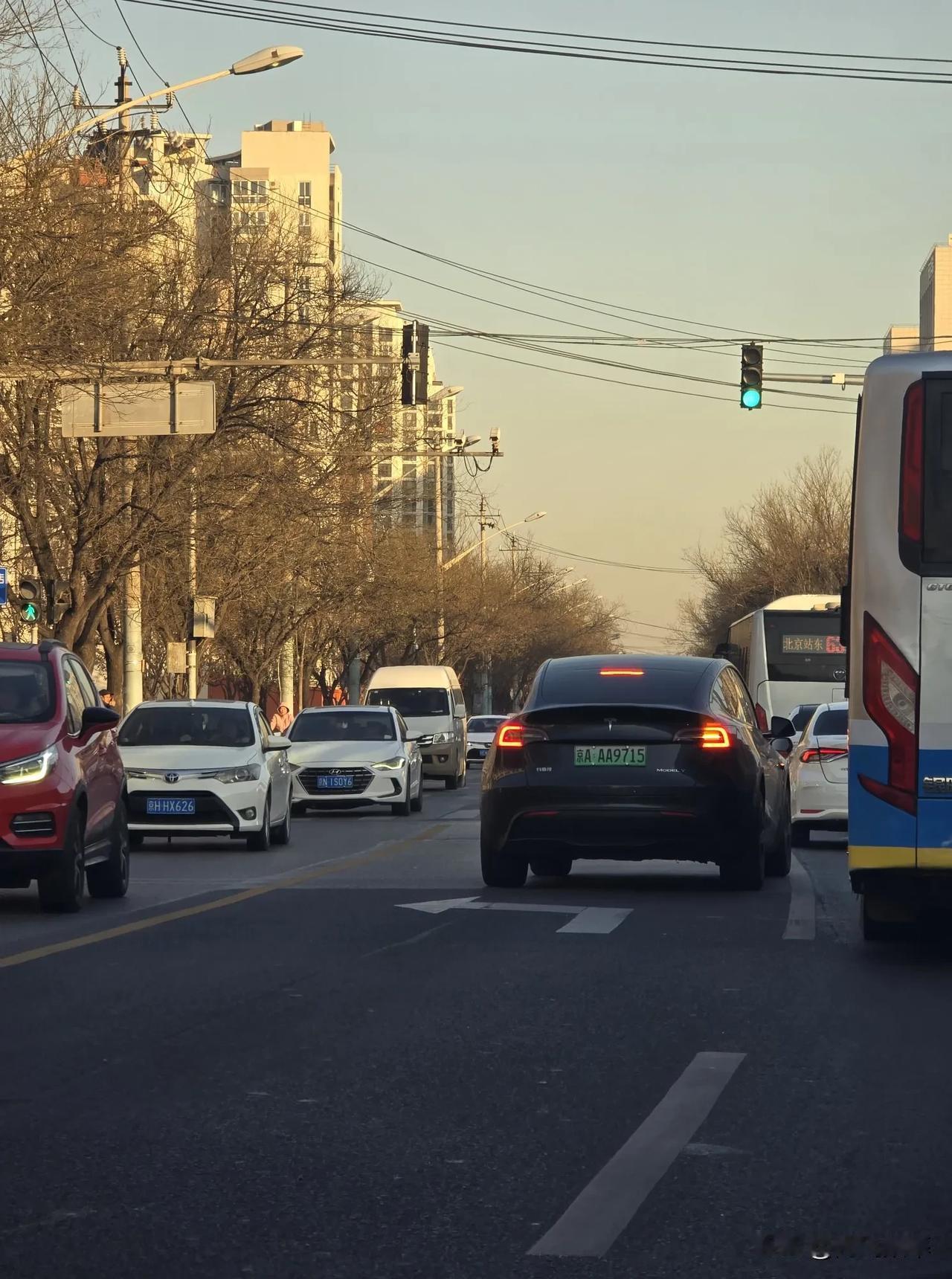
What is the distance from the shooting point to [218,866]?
64.5 ft

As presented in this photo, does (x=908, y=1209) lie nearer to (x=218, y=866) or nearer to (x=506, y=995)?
(x=506, y=995)

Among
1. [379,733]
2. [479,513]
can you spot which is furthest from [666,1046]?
[479,513]

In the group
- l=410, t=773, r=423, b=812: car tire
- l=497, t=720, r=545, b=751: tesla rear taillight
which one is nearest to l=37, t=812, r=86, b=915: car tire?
l=497, t=720, r=545, b=751: tesla rear taillight

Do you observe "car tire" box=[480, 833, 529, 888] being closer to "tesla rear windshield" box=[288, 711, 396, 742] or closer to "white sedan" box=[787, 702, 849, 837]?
"white sedan" box=[787, 702, 849, 837]

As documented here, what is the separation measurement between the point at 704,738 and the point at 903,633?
16.2ft

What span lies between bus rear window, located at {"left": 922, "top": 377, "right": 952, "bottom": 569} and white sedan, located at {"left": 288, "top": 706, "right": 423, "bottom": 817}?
20.4m

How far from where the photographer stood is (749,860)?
15484 mm

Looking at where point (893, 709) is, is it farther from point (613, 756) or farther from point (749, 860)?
point (749, 860)

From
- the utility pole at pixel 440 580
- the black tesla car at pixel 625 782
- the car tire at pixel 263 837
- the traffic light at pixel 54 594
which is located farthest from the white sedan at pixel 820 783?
the utility pole at pixel 440 580

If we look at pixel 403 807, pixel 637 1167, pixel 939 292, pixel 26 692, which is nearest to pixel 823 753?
pixel 403 807

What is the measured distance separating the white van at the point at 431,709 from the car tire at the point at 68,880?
28.8 m

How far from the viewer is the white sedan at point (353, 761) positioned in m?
30.8

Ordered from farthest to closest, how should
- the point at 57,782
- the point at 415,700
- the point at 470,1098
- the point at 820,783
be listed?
1. the point at 415,700
2. the point at 820,783
3. the point at 57,782
4. the point at 470,1098

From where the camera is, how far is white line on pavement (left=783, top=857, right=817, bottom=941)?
12445 millimetres
